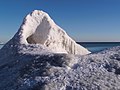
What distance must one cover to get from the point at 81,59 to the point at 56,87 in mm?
1294

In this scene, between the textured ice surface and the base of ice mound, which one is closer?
the textured ice surface

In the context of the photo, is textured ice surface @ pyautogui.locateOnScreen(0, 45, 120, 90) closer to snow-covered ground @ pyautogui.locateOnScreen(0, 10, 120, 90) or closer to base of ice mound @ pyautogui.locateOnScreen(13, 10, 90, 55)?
snow-covered ground @ pyautogui.locateOnScreen(0, 10, 120, 90)

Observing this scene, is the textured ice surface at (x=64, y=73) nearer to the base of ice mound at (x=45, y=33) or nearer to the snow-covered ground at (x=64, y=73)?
the snow-covered ground at (x=64, y=73)

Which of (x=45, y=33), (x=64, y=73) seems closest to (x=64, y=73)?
(x=64, y=73)

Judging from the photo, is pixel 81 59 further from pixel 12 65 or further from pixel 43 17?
pixel 43 17

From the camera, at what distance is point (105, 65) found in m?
6.74

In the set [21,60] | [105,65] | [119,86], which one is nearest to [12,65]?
[21,60]

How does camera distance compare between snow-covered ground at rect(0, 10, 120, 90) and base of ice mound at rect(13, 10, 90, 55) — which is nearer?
snow-covered ground at rect(0, 10, 120, 90)

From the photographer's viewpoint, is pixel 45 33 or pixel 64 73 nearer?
pixel 64 73

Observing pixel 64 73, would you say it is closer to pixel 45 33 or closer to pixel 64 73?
pixel 64 73

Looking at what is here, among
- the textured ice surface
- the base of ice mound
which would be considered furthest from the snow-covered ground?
the base of ice mound

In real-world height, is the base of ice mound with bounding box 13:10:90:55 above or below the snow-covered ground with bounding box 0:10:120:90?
above

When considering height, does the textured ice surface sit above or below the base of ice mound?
below

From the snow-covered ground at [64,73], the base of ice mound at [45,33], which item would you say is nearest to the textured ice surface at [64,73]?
the snow-covered ground at [64,73]
